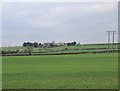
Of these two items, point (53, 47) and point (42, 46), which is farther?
point (53, 47)

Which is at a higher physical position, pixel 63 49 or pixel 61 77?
pixel 61 77

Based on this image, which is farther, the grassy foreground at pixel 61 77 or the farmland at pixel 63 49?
the farmland at pixel 63 49

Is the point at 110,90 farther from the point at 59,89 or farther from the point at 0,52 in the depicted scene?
the point at 0,52

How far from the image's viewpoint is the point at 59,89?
17297mm

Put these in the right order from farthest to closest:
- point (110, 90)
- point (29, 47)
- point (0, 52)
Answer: point (29, 47)
point (0, 52)
point (110, 90)

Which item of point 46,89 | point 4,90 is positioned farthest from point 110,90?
point 4,90

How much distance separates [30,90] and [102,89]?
3.61m

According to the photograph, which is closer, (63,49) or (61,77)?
(61,77)

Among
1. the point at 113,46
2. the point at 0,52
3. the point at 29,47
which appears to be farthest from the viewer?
the point at 29,47

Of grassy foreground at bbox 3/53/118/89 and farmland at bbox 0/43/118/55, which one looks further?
farmland at bbox 0/43/118/55

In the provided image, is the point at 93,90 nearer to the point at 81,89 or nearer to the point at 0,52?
the point at 81,89

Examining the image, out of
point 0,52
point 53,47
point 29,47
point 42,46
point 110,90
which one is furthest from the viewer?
point 53,47

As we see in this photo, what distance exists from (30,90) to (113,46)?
125066 millimetres

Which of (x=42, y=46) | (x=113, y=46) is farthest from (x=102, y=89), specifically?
(x=42, y=46)
